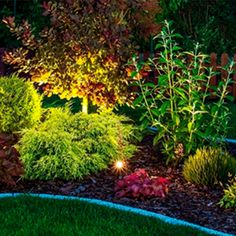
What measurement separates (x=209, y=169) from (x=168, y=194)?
539 mm

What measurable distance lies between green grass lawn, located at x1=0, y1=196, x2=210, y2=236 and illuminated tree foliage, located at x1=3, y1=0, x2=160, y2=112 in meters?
2.40

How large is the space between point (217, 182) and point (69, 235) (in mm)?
2018

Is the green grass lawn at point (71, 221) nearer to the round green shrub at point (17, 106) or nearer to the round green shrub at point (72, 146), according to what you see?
the round green shrub at point (72, 146)

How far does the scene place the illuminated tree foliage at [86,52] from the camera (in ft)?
29.2

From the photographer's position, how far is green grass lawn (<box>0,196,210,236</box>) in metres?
6.10

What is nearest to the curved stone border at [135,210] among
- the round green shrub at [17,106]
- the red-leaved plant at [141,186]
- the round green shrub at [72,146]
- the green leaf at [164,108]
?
the red-leaved plant at [141,186]

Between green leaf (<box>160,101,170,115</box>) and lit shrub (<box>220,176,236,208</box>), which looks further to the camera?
green leaf (<box>160,101,170,115</box>)

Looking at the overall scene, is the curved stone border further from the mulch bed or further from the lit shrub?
the lit shrub

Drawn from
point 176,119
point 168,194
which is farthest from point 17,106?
point 168,194

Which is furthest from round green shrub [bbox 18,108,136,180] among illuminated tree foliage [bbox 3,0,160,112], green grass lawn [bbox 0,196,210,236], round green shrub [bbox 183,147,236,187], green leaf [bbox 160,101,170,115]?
round green shrub [bbox 183,147,236,187]

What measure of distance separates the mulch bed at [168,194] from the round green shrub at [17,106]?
4.28ft

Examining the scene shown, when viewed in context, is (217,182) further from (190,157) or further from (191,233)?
(191,233)

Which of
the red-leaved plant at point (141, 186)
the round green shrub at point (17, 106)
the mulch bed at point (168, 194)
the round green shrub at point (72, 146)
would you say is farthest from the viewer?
the round green shrub at point (17, 106)

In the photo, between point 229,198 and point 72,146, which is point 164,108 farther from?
point 229,198
